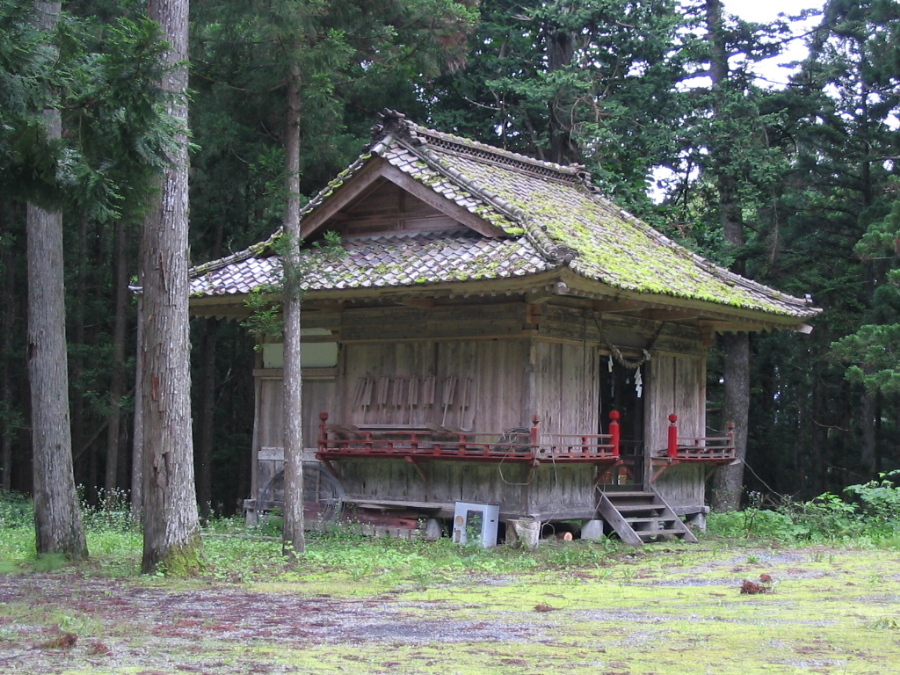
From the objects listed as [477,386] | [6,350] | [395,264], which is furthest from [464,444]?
[6,350]

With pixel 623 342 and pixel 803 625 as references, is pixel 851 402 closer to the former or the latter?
pixel 623 342

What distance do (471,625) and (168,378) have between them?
4815 mm

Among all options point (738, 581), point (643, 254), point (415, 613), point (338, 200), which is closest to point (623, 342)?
point (643, 254)

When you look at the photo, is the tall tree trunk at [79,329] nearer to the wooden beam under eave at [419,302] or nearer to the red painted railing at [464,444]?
the red painted railing at [464,444]

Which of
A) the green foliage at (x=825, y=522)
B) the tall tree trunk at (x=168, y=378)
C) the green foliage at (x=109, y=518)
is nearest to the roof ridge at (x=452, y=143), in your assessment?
the tall tree trunk at (x=168, y=378)

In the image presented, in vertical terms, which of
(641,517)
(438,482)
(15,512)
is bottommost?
(15,512)

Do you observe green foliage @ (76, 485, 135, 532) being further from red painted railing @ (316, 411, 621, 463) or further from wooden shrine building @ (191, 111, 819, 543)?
red painted railing @ (316, 411, 621, 463)

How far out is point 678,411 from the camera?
1866cm

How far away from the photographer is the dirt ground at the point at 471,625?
6934mm

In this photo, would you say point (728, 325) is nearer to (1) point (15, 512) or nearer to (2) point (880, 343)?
(2) point (880, 343)

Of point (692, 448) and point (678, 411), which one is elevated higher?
point (678, 411)

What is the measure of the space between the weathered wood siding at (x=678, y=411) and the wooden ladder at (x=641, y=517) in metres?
0.82

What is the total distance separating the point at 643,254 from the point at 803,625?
32.9ft

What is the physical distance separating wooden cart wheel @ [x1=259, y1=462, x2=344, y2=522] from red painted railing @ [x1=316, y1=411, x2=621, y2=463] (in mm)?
681
